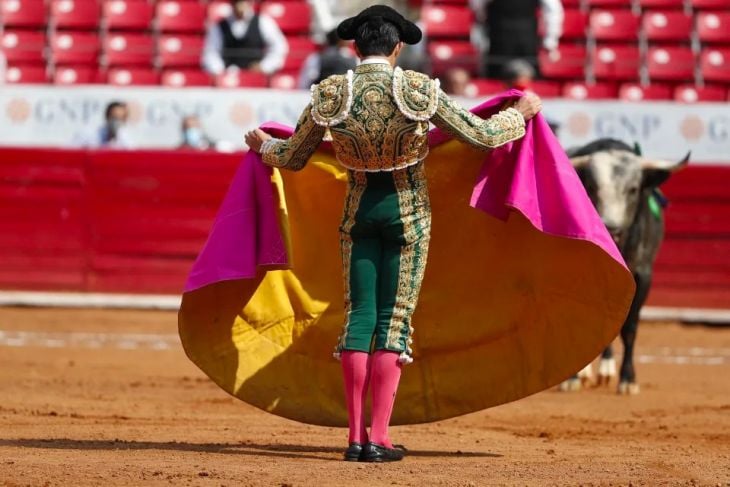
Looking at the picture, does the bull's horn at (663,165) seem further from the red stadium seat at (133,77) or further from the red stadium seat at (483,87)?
the red stadium seat at (133,77)

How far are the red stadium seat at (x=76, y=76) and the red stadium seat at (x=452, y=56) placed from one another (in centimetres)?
295

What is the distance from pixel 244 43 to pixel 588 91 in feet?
9.90

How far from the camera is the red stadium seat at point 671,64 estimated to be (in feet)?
45.8

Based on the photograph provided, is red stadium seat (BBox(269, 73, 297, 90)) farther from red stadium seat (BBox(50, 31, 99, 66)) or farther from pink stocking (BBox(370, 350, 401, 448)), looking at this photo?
pink stocking (BBox(370, 350, 401, 448))

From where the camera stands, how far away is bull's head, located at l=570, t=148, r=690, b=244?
863 centimetres

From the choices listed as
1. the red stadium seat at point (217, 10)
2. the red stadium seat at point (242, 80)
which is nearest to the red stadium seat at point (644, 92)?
the red stadium seat at point (242, 80)

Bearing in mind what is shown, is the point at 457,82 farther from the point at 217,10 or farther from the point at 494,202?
the point at 494,202

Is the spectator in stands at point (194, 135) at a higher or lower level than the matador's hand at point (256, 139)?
higher

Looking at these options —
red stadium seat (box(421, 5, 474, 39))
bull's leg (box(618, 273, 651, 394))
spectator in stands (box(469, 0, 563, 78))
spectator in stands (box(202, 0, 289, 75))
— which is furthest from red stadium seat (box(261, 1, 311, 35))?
bull's leg (box(618, 273, 651, 394))

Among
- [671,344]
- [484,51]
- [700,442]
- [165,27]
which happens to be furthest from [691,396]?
[165,27]

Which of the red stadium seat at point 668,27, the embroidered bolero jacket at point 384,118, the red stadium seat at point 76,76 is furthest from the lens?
the red stadium seat at point 668,27

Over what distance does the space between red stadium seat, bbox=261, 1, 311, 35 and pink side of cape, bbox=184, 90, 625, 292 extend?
7.98 metres

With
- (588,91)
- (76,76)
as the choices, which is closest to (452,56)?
(588,91)

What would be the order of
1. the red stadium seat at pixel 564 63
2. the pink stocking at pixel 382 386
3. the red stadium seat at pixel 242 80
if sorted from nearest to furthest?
1. the pink stocking at pixel 382 386
2. the red stadium seat at pixel 242 80
3. the red stadium seat at pixel 564 63
